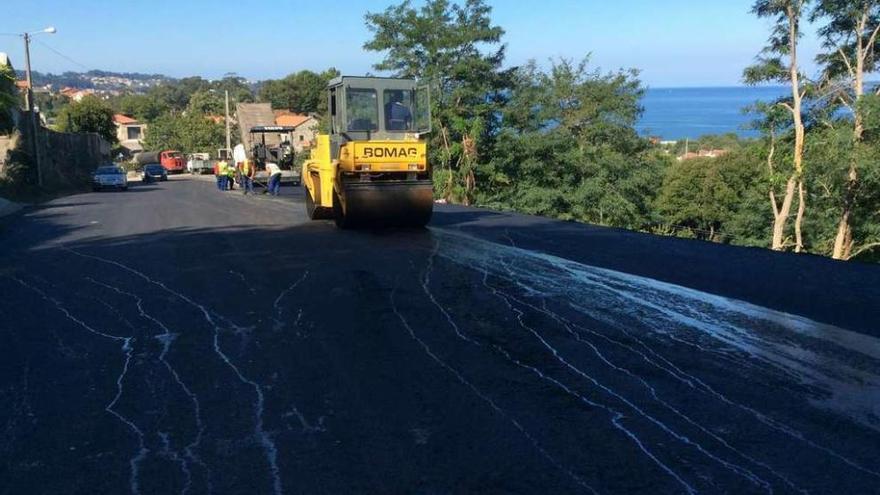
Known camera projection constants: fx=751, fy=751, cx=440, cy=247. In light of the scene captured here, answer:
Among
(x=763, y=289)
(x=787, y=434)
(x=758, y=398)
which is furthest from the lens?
(x=763, y=289)

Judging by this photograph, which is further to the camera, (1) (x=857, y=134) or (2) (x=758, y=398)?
(1) (x=857, y=134)

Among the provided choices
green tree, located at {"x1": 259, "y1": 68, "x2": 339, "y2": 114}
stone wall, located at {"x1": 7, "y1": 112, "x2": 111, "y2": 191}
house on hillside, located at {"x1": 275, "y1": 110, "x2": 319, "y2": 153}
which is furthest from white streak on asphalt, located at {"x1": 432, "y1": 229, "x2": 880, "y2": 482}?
green tree, located at {"x1": 259, "y1": 68, "x2": 339, "y2": 114}

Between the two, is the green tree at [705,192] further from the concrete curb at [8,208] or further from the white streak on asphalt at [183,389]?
the white streak on asphalt at [183,389]

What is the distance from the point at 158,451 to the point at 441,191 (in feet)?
100

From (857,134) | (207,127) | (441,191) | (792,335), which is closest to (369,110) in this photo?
(792,335)

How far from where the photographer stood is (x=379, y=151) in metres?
13.5

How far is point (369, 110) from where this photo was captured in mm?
13891

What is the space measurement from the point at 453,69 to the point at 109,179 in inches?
750

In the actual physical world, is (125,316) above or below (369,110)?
below

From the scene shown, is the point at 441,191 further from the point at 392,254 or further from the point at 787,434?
the point at 787,434

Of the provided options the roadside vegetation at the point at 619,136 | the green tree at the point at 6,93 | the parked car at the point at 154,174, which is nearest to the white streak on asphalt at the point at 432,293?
the roadside vegetation at the point at 619,136

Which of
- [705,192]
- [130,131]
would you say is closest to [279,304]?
[705,192]

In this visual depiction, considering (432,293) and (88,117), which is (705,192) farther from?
(88,117)

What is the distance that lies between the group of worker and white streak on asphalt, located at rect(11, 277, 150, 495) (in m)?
18.0
